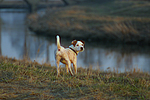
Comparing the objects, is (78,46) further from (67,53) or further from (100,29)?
(100,29)

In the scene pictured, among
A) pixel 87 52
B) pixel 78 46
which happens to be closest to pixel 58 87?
pixel 78 46

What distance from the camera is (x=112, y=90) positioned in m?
4.74

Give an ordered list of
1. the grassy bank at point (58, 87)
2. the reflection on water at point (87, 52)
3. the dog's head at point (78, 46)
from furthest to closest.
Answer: the reflection on water at point (87, 52) → the dog's head at point (78, 46) → the grassy bank at point (58, 87)

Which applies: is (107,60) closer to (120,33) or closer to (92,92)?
(120,33)

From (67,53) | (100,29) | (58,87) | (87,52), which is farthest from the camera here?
(100,29)

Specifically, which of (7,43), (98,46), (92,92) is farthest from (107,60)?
(92,92)

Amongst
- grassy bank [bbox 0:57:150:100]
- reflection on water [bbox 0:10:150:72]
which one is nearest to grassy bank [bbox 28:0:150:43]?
reflection on water [bbox 0:10:150:72]

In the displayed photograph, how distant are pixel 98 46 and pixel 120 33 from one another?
1860mm

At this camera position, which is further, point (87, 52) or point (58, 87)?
point (87, 52)

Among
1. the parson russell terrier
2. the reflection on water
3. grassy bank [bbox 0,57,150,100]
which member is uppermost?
the reflection on water

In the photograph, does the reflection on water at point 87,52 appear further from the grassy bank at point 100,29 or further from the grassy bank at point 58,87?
the grassy bank at point 58,87

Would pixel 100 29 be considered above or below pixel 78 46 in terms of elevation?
above

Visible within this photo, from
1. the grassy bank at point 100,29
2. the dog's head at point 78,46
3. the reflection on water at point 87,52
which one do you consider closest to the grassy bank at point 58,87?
the dog's head at point 78,46

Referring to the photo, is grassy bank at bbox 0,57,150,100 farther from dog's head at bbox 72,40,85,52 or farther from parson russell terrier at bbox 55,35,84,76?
dog's head at bbox 72,40,85,52
